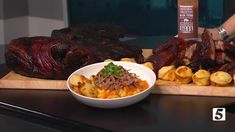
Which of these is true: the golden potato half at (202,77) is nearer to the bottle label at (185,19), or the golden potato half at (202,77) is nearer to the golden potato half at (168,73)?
the golden potato half at (168,73)

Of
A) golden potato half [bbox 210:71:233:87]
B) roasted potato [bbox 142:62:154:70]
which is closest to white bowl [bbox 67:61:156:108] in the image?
roasted potato [bbox 142:62:154:70]

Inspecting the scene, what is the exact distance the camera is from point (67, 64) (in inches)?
44.0

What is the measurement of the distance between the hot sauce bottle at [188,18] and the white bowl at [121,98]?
0.67 ft

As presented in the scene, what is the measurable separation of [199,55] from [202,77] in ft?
0.29

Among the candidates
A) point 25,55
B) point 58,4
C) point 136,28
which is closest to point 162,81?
point 25,55

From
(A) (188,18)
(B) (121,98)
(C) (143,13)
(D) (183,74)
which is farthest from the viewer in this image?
(C) (143,13)

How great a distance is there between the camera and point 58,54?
3.70 feet

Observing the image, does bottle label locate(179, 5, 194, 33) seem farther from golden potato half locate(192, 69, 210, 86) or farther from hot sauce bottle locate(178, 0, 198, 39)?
golden potato half locate(192, 69, 210, 86)

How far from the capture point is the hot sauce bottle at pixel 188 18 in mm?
1166

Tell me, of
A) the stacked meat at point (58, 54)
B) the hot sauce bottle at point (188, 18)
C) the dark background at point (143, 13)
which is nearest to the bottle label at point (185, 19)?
the hot sauce bottle at point (188, 18)

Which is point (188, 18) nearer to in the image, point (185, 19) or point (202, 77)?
point (185, 19)

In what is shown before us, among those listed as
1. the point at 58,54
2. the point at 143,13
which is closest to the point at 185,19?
the point at 58,54

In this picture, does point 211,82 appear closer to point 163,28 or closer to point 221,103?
point 221,103

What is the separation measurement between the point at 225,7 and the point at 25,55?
1.59 meters
